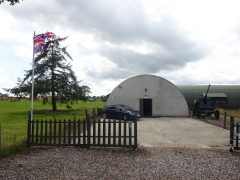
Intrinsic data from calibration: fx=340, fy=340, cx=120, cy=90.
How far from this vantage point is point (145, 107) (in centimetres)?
4034

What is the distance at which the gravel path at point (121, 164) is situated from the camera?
8891 mm

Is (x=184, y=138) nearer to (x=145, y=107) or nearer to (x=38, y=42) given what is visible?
(x=38, y=42)

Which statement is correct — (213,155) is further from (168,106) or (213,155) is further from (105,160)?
(168,106)

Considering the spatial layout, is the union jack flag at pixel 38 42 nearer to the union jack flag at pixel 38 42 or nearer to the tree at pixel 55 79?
the union jack flag at pixel 38 42

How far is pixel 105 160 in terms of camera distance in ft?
35.5

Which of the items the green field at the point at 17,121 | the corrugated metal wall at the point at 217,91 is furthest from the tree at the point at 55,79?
the corrugated metal wall at the point at 217,91

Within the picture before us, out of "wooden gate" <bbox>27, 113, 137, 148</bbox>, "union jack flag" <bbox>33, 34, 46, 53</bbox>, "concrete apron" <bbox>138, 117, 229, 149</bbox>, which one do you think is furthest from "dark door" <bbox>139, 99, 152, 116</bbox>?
"wooden gate" <bbox>27, 113, 137, 148</bbox>

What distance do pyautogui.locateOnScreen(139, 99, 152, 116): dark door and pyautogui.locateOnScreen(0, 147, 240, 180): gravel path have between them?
1062 inches

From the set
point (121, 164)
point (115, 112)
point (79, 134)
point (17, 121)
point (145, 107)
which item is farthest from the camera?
point (145, 107)

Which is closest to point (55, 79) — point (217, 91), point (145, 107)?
point (145, 107)

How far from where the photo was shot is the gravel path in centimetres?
889

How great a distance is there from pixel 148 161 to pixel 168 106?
1167 inches

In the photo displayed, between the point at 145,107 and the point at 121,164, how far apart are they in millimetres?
30249

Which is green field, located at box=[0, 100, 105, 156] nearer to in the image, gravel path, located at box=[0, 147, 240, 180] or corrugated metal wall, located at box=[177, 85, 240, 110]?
gravel path, located at box=[0, 147, 240, 180]
